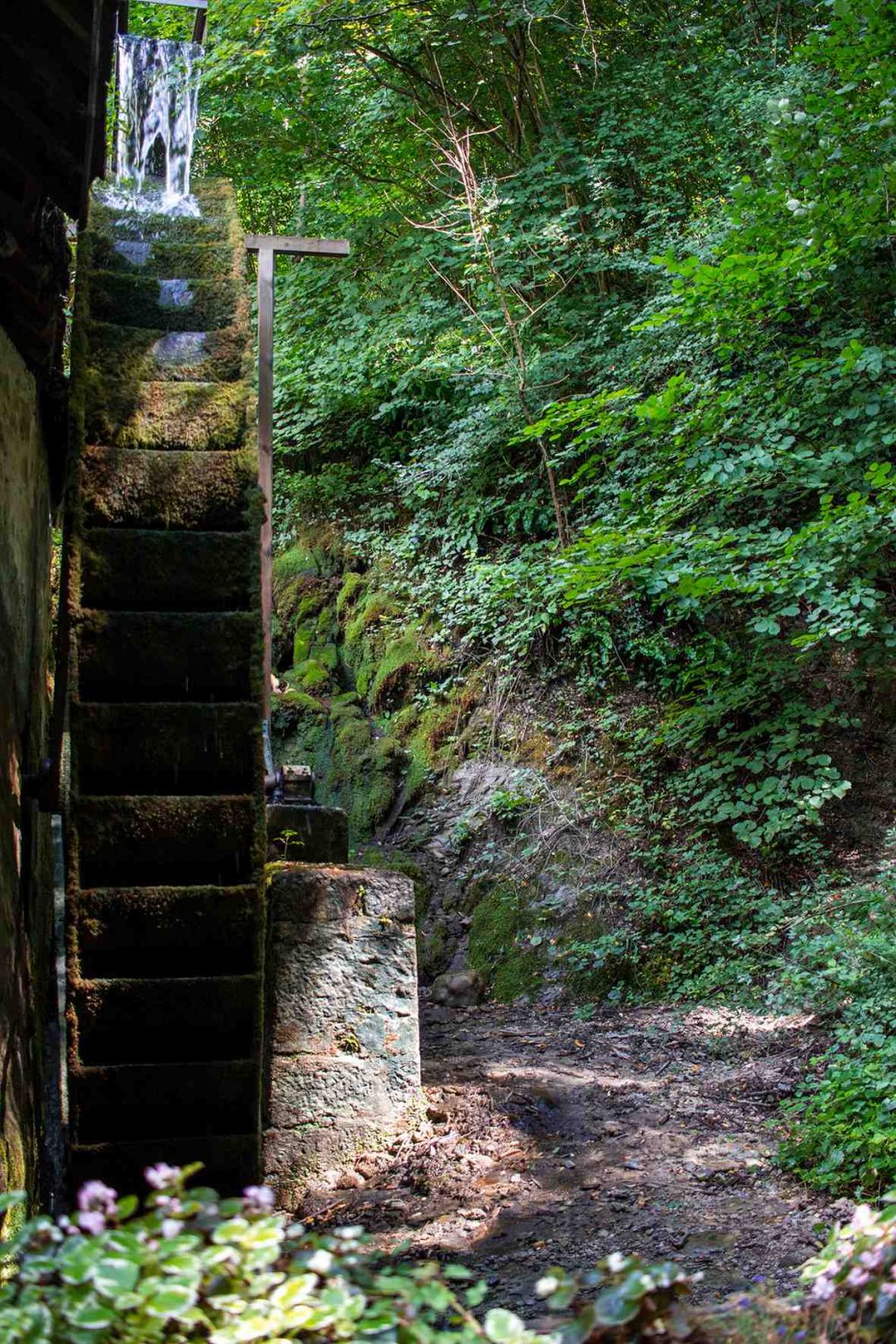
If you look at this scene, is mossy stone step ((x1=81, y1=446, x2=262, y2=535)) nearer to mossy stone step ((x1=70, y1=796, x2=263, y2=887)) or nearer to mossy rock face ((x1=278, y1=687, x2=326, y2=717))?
mossy stone step ((x1=70, y1=796, x2=263, y2=887))

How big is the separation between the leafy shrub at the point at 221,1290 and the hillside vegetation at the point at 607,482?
272 centimetres

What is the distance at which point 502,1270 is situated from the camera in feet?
11.8

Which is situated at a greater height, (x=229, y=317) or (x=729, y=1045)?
(x=229, y=317)

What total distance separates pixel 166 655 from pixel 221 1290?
276 cm

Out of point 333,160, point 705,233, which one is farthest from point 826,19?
point 333,160

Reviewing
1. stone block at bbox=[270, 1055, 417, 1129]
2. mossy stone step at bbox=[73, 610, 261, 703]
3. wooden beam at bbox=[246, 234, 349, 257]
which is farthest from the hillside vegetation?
mossy stone step at bbox=[73, 610, 261, 703]

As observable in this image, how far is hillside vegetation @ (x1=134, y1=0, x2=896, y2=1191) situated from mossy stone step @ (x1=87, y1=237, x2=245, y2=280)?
2.76 m

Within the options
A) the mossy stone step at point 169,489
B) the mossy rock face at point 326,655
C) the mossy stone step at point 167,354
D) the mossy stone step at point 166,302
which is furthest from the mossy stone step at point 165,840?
the mossy rock face at point 326,655

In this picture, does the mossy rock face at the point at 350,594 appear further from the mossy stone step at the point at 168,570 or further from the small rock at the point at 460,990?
the mossy stone step at the point at 168,570

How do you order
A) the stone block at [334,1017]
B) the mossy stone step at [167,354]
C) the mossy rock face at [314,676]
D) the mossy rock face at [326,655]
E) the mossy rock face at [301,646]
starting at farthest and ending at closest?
the mossy rock face at [301,646] → the mossy rock face at [326,655] → the mossy rock face at [314,676] → the stone block at [334,1017] → the mossy stone step at [167,354]

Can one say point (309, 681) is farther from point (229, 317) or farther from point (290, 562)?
point (229, 317)

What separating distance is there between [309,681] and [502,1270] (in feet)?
22.2

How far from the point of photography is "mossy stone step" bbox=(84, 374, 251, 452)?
4.19m

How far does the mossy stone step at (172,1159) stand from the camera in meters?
3.63
